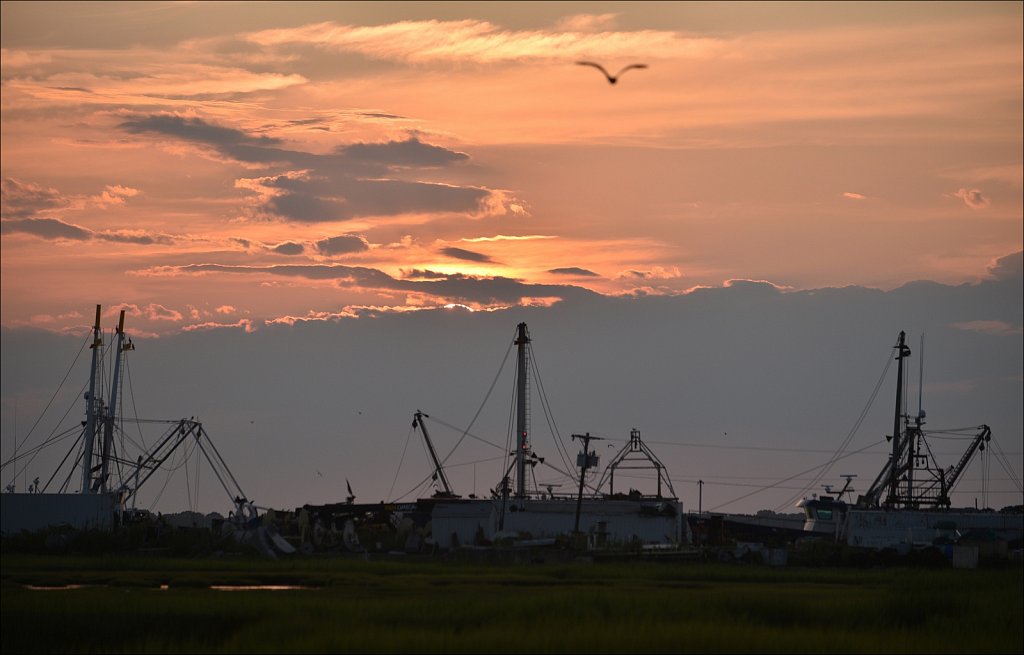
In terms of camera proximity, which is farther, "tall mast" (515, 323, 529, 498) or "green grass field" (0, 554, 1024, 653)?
"tall mast" (515, 323, 529, 498)

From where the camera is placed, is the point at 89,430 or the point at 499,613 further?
the point at 89,430

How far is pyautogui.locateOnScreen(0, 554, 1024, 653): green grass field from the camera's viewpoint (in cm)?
5112

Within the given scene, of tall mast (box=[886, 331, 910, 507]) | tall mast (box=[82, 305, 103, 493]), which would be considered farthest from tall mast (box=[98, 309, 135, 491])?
tall mast (box=[886, 331, 910, 507])

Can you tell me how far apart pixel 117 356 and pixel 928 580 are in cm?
7796

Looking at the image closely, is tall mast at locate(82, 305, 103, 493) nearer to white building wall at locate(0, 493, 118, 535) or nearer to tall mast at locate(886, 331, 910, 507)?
white building wall at locate(0, 493, 118, 535)

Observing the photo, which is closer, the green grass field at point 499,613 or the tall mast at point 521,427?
the green grass field at point 499,613

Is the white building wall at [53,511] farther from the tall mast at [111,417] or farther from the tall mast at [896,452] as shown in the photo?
the tall mast at [896,452]

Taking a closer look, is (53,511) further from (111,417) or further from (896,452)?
(896,452)

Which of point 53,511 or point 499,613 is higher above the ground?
point 53,511

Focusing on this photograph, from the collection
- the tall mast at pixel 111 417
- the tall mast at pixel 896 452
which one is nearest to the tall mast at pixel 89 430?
the tall mast at pixel 111 417

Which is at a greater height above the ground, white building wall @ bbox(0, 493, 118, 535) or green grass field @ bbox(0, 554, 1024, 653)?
white building wall @ bbox(0, 493, 118, 535)

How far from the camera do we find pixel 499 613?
57.7 m

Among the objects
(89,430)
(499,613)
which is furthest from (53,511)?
(499,613)

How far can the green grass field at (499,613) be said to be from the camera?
168 feet
